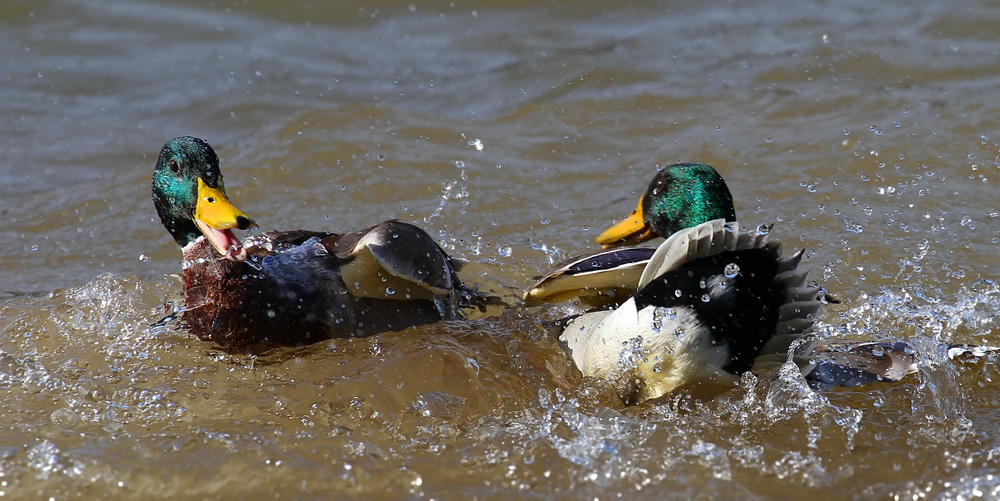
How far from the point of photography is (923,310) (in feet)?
14.2

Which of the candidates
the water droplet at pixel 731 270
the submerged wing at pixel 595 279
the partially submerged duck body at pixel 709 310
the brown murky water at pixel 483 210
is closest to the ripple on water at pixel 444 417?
the brown murky water at pixel 483 210

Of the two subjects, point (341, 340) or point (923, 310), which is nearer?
point (341, 340)

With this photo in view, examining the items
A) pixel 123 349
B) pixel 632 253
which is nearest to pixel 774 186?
pixel 632 253

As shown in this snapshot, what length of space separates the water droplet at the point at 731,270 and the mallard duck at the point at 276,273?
4.35 feet

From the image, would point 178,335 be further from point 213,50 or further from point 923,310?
point 213,50

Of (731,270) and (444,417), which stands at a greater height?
(731,270)

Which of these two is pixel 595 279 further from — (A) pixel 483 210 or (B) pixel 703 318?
(A) pixel 483 210

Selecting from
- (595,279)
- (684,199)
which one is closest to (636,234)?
(684,199)

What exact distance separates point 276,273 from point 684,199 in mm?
1712

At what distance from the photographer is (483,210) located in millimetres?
5801

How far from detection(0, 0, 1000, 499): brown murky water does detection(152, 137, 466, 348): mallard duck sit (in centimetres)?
13

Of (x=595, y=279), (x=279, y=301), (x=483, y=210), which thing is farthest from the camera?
(x=483, y=210)

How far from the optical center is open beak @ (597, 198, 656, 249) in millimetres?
4355

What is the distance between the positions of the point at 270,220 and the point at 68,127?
2470 mm
